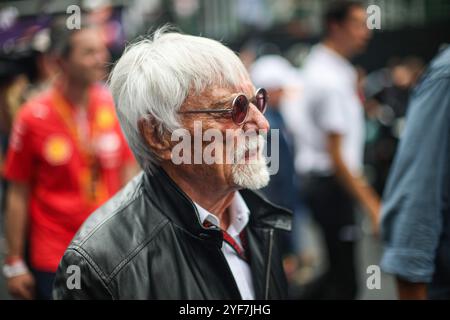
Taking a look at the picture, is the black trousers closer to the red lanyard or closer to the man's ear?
the red lanyard

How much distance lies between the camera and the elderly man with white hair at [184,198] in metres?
1.84

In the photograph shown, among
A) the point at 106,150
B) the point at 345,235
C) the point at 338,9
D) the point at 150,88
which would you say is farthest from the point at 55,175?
the point at 338,9

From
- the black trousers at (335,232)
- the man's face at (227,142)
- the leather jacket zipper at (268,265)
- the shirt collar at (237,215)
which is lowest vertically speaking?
the black trousers at (335,232)

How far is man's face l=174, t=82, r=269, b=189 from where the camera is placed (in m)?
1.99

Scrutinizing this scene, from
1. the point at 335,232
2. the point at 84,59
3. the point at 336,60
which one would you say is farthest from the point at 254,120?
the point at 336,60

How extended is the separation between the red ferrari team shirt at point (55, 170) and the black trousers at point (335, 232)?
1611mm

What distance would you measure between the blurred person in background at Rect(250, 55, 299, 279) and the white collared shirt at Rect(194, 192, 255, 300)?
2280 mm

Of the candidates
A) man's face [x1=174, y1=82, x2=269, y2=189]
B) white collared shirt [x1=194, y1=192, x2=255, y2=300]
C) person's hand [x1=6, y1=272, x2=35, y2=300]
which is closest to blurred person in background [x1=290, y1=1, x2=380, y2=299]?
person's hand [x1=6, y1=272, x2=35, y2=300]

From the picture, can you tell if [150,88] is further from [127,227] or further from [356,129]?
[356,129]

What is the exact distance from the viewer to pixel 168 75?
76.9 inches

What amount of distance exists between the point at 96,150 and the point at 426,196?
1960mm

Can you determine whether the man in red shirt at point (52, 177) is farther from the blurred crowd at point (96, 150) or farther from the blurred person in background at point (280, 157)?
the blurred person in background at point (280, 157)

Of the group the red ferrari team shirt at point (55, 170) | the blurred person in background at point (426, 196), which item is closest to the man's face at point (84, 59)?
the red ferrari team shirt at point (55, 170)
